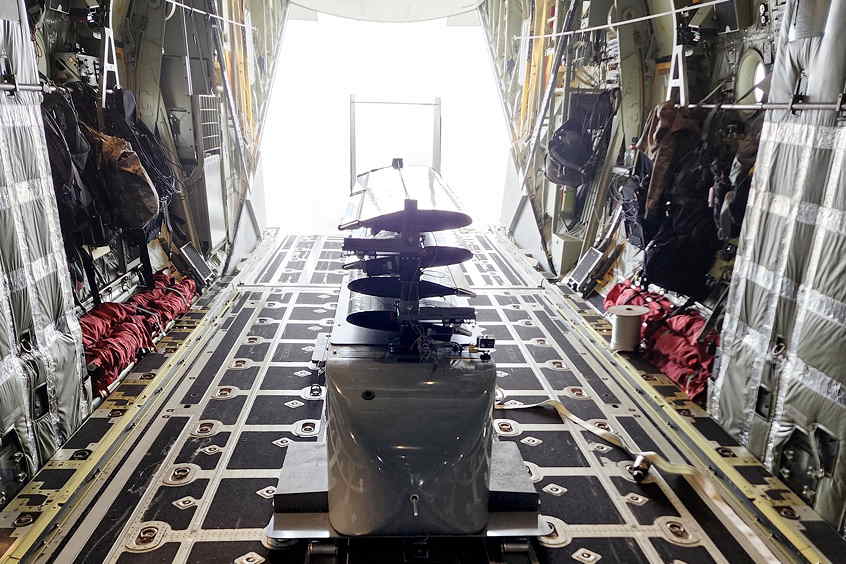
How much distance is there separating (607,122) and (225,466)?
5.25m

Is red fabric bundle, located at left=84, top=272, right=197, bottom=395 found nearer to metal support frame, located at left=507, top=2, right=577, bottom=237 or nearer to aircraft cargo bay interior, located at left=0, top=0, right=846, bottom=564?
aircraft cargo bay interior, located at left=0, top=0, right=846, bottom=564

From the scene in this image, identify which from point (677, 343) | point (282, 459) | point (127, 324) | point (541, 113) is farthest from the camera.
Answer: point (541, 113)

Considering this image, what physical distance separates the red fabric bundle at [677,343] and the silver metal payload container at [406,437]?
2398 mm

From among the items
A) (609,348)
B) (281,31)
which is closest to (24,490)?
(609,348)

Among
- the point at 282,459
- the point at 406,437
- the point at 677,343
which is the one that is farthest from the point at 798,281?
the point at 282,459

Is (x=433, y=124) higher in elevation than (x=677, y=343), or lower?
higher

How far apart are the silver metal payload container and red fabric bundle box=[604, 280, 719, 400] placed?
94.4 inches

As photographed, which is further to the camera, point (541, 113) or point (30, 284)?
point (541, 113)

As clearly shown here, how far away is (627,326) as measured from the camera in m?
4.91

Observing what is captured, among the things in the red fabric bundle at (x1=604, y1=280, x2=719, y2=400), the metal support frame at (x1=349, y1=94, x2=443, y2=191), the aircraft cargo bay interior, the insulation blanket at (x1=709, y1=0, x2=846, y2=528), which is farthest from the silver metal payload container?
the metal support frame at (x1=349, y1=94, x2=443, y2=191)

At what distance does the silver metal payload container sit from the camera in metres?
2.49

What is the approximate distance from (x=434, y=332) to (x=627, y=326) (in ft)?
8.99

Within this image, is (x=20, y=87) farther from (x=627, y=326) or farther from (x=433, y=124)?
(x=433, y=124)

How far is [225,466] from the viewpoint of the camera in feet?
11.1
